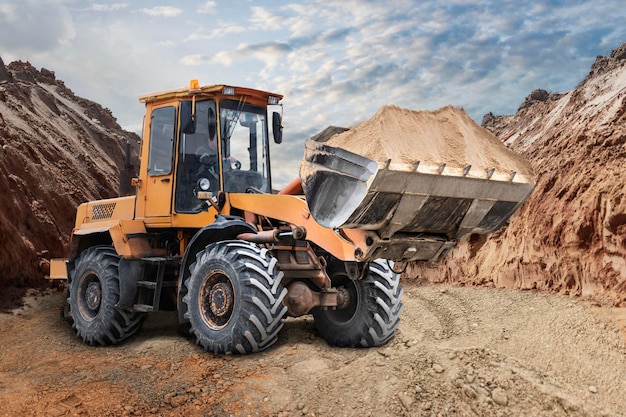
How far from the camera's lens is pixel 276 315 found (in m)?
6.55

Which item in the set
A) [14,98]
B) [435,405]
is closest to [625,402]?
[435,405]

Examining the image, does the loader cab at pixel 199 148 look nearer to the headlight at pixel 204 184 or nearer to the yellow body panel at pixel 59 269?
the headlight at pixel 204 184

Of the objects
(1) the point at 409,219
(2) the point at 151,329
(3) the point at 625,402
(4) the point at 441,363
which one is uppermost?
(1) the point at 409,219

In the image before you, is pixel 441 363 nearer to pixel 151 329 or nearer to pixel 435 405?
pixel 435 405

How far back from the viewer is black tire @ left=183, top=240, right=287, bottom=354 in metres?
6.52

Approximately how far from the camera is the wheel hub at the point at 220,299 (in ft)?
22.5

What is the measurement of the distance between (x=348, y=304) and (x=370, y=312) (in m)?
0.40

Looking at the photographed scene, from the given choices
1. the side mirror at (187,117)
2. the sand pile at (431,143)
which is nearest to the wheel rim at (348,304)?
the sand pile at (431,143)

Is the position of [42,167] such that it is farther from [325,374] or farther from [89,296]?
[325,374]

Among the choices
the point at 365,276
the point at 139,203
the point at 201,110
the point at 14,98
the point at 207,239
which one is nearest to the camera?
the point at 365,276

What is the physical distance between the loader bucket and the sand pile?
0.01 metres

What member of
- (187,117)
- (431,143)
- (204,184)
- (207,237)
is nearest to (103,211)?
(204,184)

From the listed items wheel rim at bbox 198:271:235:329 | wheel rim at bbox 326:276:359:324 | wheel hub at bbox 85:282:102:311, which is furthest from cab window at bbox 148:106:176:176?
wheel rim at bbox 326:276:359:324

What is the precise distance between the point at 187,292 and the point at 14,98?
45.9ft
